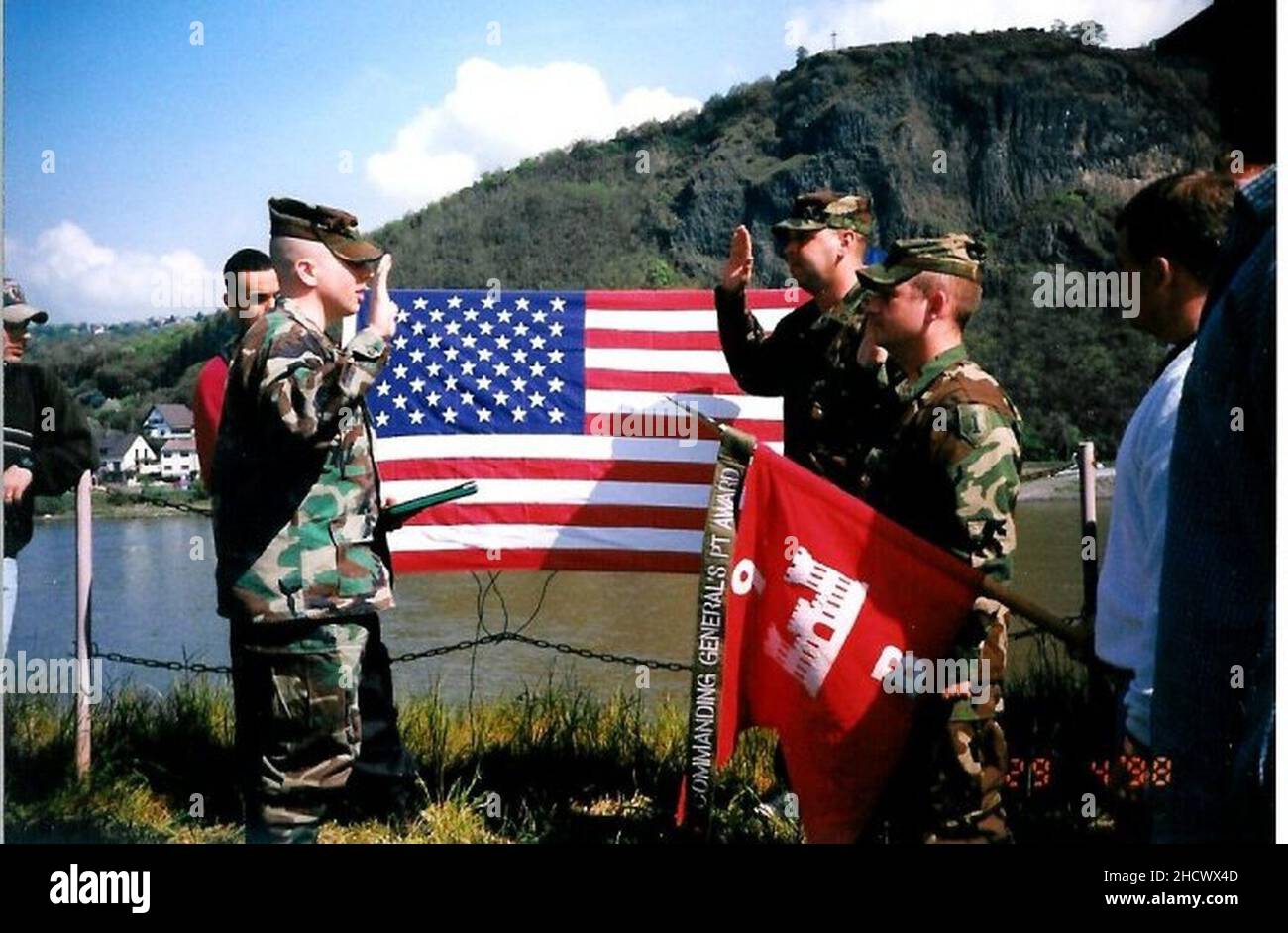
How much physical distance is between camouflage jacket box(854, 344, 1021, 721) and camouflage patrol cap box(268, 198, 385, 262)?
136 centimetres

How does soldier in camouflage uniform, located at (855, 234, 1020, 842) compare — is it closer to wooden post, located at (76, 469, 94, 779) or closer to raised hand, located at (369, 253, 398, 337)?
raised hand, located at (369, 253, 398, 337)

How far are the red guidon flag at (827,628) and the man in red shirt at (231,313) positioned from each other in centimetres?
146

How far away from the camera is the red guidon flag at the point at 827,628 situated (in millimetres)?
2752

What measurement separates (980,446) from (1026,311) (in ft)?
2.87

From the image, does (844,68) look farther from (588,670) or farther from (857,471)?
(588,670)

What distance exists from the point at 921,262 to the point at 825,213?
597 millimetres

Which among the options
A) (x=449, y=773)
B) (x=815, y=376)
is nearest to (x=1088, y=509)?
(x=815, y=376)

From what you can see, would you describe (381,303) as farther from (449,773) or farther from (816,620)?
(449,773)

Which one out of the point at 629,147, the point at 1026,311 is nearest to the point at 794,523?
the point at 1026,311

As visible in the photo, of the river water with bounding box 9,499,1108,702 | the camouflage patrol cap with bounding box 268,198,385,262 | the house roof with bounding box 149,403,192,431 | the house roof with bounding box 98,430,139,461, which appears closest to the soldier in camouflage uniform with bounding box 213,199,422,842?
the camouflage patrol cap with bounding box 268,198,385,262

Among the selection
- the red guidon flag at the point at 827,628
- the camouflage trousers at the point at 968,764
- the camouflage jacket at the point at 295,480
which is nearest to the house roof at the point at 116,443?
the camouflage jacket at the point at 295,480

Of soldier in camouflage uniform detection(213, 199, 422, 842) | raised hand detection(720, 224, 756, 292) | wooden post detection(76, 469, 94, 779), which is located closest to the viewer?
soldier in camouflage uniform detection(213, 199, 422, 842)

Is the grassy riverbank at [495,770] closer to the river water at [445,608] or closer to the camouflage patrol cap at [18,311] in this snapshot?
the river water at [445,608]

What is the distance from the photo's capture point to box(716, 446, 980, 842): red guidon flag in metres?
2.75
